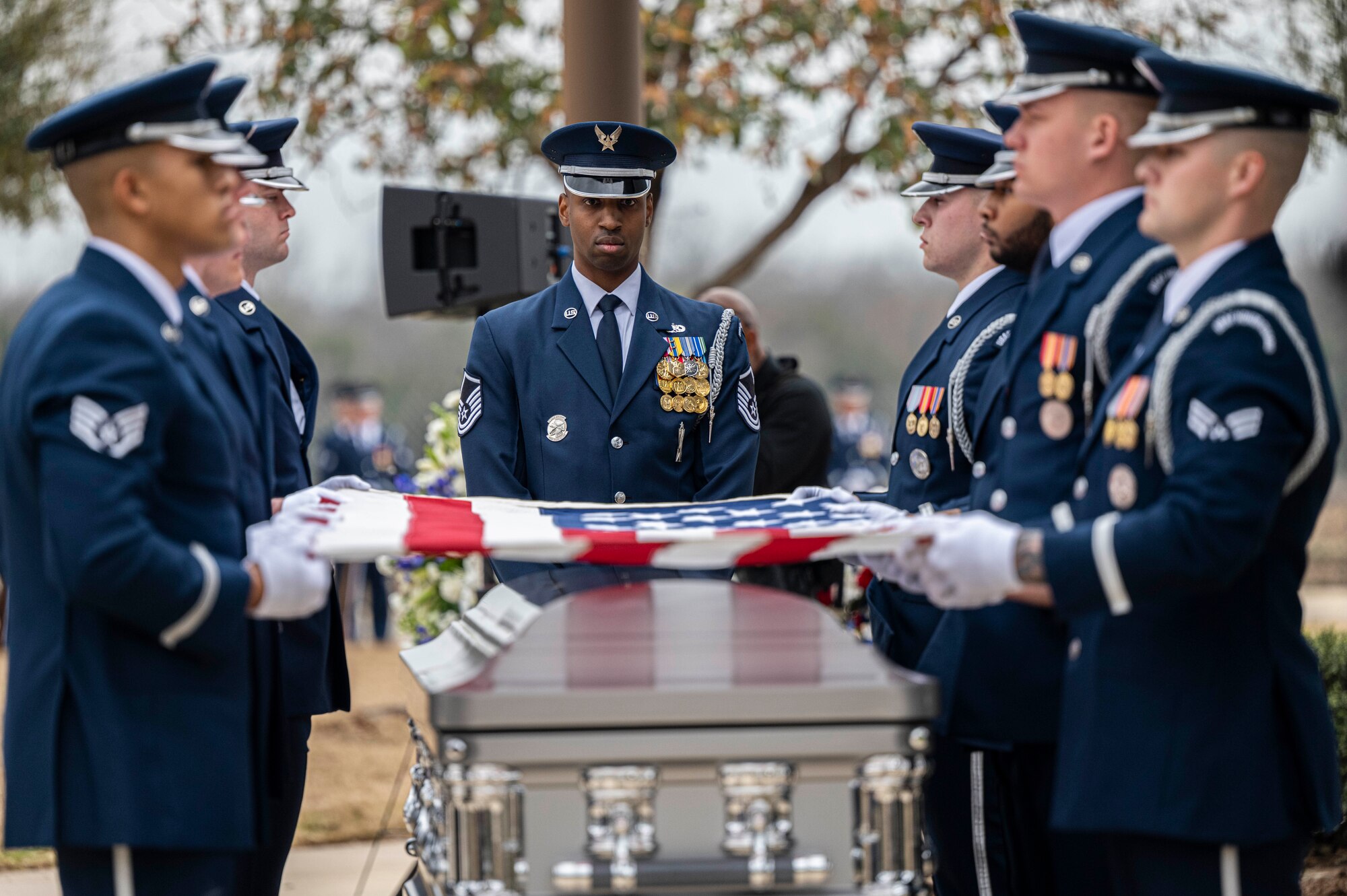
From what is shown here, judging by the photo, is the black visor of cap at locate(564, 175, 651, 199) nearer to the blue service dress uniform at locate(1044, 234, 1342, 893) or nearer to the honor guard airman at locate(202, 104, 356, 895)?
the honor guard airman at locate(202, 104, 356, 895)

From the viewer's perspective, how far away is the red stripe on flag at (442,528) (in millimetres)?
2607

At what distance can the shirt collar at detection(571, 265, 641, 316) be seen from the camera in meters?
3.88

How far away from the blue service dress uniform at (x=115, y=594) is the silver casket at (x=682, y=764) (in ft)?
1.21

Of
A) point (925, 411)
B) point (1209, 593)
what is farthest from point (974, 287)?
point (1209, 593)

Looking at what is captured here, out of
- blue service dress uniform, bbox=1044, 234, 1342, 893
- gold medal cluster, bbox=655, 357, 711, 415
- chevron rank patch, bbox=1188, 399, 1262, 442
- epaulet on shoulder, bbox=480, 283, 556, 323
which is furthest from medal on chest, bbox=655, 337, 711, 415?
chevron rank patch, bbox=1188, 399, 1262, 442

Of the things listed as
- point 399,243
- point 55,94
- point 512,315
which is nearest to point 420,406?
point 55,94

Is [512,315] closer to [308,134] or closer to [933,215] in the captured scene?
[933,215]

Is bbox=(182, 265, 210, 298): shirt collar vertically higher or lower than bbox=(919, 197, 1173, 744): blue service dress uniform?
higher

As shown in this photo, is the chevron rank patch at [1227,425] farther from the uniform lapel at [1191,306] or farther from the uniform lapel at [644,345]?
the uniform lapel at [644,345]

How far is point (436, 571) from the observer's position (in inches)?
235

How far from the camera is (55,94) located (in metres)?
11.5

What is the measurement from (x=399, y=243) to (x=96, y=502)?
4.03 m

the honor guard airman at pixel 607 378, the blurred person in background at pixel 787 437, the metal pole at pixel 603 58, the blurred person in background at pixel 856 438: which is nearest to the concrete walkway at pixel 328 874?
the blurred person in background at pixel 787 437

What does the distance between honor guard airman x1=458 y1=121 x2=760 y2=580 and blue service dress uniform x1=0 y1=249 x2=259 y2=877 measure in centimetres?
123
